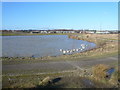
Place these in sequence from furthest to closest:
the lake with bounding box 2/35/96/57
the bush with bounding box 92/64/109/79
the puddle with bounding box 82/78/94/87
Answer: the lake with bounding box 2/35/96/57
the bush with bounding box 92/64/109/79
the puddle with bounding box 82/78/94/87

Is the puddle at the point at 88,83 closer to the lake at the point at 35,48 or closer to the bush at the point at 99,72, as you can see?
the bush at the point at 99,72

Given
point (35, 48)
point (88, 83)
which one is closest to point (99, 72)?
point (88, 83)

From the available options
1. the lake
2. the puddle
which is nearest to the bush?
the puddle

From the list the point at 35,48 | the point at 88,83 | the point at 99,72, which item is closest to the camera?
the point at 88,83

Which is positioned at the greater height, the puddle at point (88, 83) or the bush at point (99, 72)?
the bush at point (99, 72)

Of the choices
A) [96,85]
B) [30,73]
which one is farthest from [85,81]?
[30,73]

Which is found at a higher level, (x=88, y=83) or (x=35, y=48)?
(x=35, y=48)

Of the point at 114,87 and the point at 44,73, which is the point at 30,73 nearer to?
the point at 44,73

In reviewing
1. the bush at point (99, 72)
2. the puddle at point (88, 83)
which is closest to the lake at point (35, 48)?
the bush at point (99, 72)

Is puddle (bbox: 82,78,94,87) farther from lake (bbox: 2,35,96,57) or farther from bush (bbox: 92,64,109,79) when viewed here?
lake (bbox: 2,35,96,57)

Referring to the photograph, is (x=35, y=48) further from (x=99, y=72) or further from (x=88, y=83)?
(x=88, y=83)

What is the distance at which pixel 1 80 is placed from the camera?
11367mm

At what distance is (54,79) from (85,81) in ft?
5.89

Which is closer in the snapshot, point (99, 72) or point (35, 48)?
point (99, 72)
